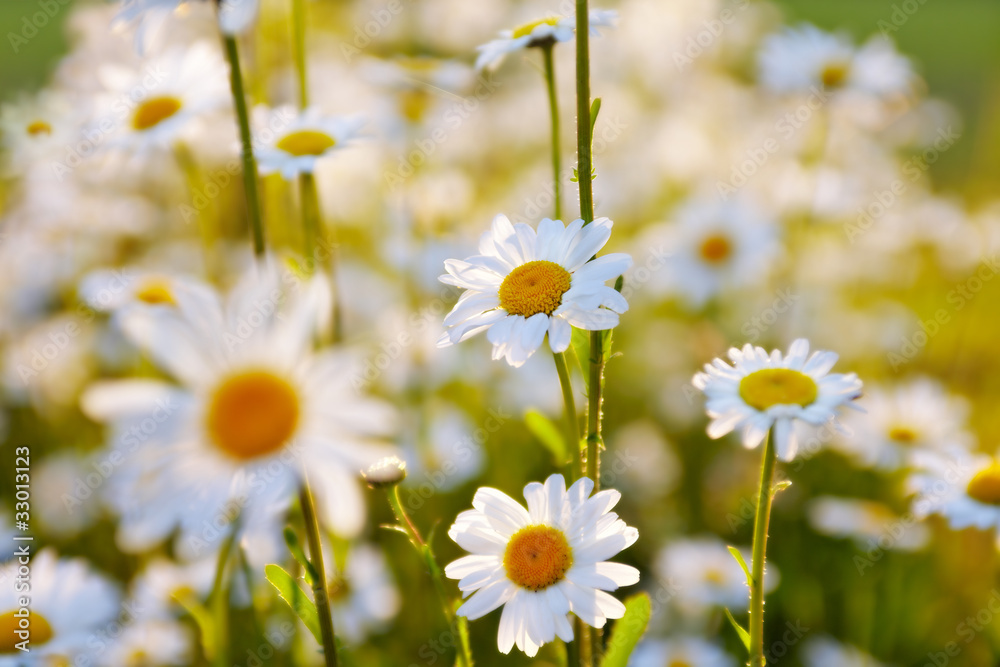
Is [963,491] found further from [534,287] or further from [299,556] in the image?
[299,556]

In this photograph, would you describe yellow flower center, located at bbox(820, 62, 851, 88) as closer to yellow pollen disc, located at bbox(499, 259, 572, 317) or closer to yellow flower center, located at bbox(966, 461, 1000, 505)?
yellow flower center, located at bbox(966, 461, 1000, 505)

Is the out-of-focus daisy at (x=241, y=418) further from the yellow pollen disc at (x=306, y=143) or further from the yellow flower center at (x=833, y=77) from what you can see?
the yellow flower center at (x=833, y=77)

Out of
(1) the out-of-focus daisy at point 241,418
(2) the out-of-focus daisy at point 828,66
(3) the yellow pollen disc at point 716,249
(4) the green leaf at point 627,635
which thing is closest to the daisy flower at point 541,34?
(1) the out-of-focus daisy at point 241,418

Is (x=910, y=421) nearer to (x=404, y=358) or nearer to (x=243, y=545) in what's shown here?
(x=404, y=358)

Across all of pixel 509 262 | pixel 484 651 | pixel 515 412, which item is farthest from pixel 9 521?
pixel 509 262

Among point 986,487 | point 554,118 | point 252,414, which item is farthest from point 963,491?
point 252,414

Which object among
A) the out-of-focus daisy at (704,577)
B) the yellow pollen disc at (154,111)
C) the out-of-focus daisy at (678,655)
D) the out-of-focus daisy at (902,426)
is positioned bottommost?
the out-of-focus daisy at (704,577)
